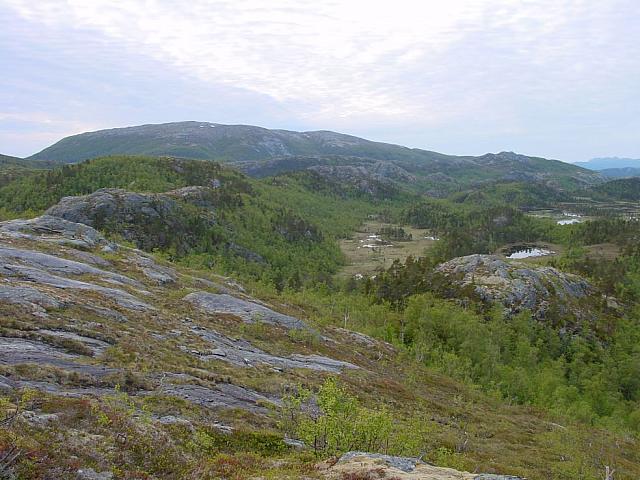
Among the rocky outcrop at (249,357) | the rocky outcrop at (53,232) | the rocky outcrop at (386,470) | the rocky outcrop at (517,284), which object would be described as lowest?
the rocky outcrop at (517,284)

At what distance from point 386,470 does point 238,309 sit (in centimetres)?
3805

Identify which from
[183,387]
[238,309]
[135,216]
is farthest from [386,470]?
[135,216]

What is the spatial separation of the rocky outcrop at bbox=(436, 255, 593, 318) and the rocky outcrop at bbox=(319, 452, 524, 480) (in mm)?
96958

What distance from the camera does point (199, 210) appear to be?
160750mm

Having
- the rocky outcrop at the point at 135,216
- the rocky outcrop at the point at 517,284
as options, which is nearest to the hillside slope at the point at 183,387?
the rocky outcrop at the point at 517,284

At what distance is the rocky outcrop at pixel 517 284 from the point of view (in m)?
108

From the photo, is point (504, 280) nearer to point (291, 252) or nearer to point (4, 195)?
point (291, 252)

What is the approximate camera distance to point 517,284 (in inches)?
4412

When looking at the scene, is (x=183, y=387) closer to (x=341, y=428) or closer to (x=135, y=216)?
(x=341, y=428)

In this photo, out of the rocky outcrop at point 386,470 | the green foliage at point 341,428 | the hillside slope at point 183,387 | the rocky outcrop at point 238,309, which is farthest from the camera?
the rocky outcrop at point 238,309

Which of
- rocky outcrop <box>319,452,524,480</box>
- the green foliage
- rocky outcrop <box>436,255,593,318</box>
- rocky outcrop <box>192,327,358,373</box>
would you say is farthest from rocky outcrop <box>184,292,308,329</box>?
rocky outcrop <box>436,255,593,318</box>

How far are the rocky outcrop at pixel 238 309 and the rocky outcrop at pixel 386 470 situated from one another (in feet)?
108

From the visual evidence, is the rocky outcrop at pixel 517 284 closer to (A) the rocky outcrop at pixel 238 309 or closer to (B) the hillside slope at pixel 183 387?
(B) the hillside slope at pixel 183 387

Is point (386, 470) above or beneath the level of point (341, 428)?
above
